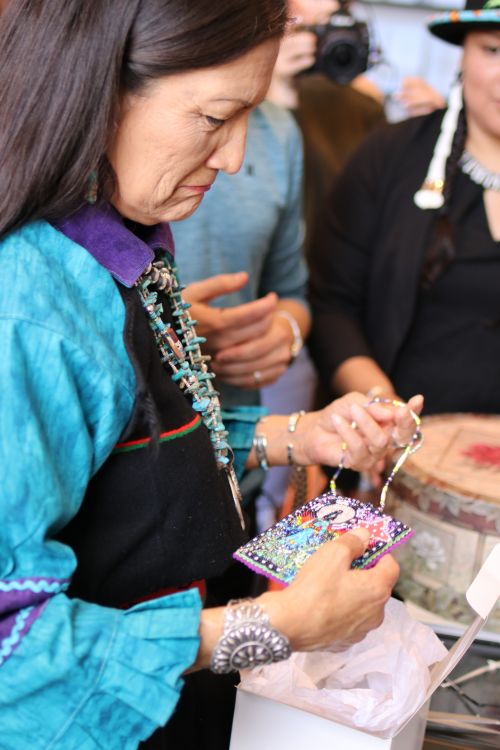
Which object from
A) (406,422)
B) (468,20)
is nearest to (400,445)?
(406,422)

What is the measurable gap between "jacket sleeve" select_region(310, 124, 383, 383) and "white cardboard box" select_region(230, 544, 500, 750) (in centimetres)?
93

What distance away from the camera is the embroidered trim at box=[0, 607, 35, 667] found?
2.36 feet

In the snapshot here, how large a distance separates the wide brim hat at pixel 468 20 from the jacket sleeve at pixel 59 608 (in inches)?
44.8

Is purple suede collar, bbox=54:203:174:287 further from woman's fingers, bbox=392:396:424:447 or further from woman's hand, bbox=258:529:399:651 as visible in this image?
woman's fingers, bbox=392:396:424:447

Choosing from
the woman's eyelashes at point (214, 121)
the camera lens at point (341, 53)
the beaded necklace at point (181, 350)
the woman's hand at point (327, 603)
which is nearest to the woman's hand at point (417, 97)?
the camera lens at point (341, 53)

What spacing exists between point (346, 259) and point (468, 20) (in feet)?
1.67

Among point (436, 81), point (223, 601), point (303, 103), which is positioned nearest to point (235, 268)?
point (223, 601)

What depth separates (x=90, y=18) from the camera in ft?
2.51

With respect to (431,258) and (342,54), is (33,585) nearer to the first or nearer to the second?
(431,258)

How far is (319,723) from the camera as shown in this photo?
874 mm

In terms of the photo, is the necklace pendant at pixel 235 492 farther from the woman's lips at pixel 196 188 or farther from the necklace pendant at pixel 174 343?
the woman's lips at pixel 196 188

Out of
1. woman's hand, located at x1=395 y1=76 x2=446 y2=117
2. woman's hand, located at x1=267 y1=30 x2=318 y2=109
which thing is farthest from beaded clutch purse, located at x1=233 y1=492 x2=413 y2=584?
woman's hand, located at x1=395 y1=76 x2=446 y2=117

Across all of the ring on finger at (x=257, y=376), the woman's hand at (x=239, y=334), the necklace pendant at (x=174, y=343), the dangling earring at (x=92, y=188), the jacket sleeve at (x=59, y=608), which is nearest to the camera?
the jacket sleeve at (x=59, y=608)

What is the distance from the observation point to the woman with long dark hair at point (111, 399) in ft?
2.39
